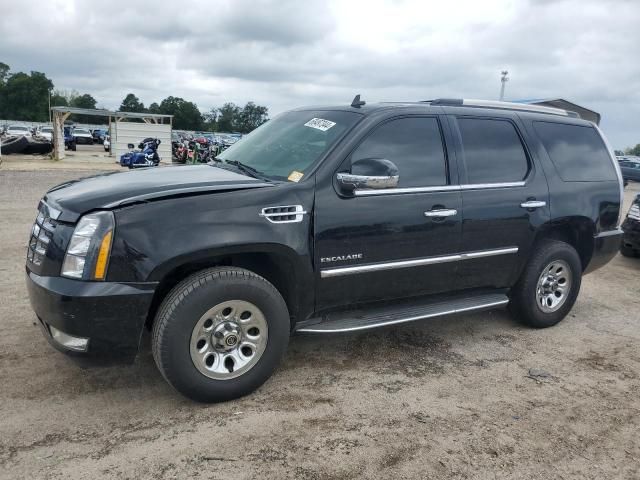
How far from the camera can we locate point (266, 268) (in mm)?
3553

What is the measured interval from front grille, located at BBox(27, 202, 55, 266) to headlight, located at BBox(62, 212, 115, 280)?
23 cm

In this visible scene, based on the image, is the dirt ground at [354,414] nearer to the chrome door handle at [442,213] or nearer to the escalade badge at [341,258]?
the escalade badge at [341,258]

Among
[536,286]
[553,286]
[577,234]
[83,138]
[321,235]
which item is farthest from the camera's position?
[83,138]

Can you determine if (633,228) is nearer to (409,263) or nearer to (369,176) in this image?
(409,263)

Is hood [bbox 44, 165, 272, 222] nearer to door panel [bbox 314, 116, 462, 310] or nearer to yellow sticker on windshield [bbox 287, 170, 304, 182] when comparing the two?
yellow sticker on windshield [bbox 287, 170, 304, 182]

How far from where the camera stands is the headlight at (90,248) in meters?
2.88

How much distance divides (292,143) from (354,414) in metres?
2.00

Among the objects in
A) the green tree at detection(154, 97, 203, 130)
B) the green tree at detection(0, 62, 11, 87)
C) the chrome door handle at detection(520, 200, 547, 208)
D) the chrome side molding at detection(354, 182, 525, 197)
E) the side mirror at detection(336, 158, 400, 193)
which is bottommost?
the chrome door handle at detection(520, 200, 547, 208)

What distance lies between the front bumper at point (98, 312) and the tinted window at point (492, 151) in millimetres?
2644

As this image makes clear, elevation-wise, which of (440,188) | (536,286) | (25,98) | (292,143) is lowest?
(536,286)

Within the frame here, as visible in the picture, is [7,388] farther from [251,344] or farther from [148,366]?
[251,344]

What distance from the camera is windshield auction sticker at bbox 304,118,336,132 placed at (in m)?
3.92

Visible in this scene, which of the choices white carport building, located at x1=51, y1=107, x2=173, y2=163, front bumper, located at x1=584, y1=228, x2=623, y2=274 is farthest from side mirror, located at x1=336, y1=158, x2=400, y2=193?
white carport building, located at x1=51, y1=107, x2=173, y2=163

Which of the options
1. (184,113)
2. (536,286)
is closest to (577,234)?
(536,286)
